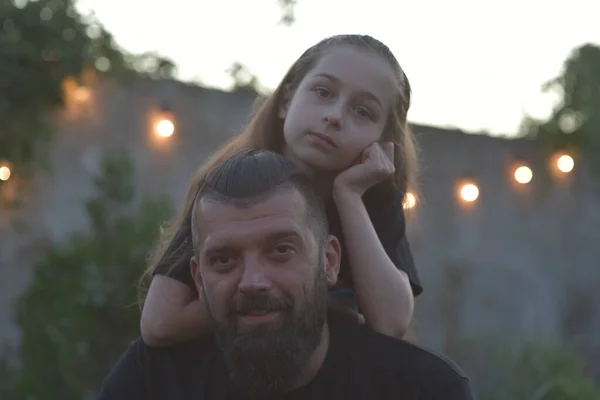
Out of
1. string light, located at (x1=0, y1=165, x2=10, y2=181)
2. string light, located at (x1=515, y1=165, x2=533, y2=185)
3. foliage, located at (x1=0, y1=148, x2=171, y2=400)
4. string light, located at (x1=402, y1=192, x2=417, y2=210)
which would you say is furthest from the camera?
string light, located at (x1=515, y1=165, x2=533, y2=185)

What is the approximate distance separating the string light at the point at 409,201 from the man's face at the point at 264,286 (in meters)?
0.63

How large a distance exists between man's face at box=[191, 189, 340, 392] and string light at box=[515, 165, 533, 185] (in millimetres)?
9498

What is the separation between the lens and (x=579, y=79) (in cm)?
1137

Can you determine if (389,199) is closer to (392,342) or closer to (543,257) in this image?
(392,342)

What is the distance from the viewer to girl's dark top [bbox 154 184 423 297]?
2.09 meters

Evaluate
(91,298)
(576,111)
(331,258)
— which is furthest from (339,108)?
(576,111)

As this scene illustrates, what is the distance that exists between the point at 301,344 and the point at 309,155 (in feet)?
1.49

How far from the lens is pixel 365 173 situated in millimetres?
2012

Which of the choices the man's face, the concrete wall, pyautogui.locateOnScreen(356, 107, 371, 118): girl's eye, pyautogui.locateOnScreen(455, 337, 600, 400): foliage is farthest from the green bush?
the man's face

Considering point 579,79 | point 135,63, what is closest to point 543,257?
point 579,79

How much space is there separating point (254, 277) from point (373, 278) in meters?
0.40

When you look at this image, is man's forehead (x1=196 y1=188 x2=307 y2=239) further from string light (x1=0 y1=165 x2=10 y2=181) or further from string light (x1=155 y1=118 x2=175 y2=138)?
string light (x1=155 y1=118 x2=175 y2=138)

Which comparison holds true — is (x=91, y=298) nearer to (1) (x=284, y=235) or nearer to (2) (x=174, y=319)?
(2) (x=174, y=319)

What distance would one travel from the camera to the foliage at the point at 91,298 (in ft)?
18.9
